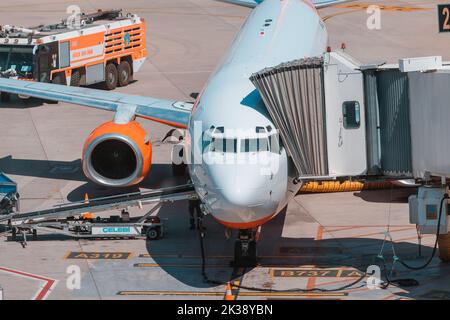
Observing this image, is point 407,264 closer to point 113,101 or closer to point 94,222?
point 94,222

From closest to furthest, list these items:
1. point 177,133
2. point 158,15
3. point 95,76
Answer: point 177,133 → point 95,76 → point 158,15

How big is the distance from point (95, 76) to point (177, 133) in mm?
9936

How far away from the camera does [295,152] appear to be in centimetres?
2497

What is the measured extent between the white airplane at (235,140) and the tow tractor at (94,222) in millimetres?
2880

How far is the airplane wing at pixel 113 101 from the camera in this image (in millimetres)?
34031

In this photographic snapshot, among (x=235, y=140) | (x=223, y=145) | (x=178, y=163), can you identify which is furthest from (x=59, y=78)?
(x=235, y=140)

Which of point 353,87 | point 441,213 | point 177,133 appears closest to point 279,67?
point 353,87

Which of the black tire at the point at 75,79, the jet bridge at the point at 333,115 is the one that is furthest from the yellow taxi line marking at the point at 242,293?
the black tire at the point at 75,79

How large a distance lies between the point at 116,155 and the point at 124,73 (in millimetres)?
17707

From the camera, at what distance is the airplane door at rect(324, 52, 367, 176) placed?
24.9 m

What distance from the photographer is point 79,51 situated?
47.1 metres

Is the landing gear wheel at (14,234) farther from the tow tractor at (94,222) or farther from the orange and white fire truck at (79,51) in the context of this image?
the orange and white fire truck at (79,51)
